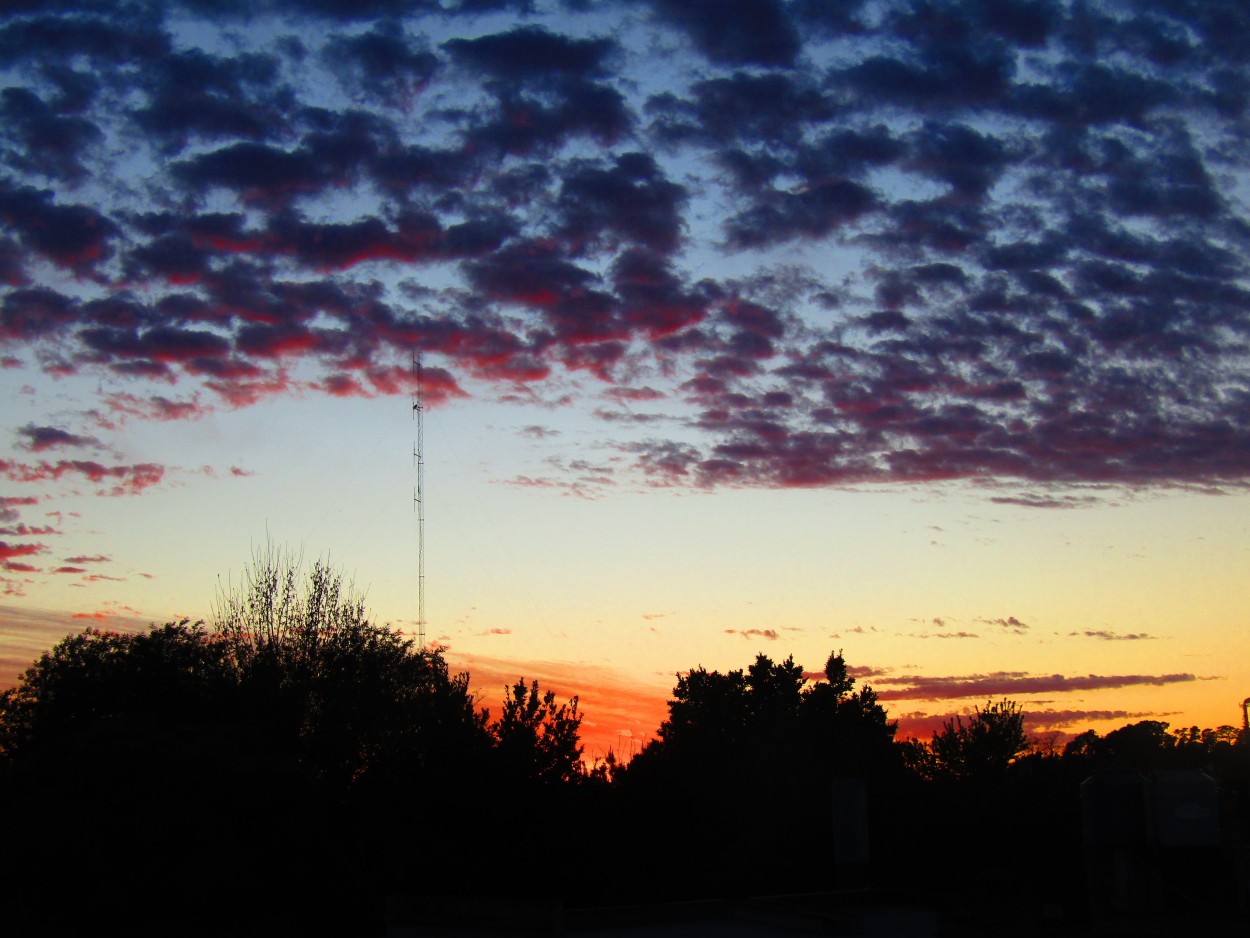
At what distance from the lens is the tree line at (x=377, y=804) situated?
2997cm

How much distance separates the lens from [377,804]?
36031 mm

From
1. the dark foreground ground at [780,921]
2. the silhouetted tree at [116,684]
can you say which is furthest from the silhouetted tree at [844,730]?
the silhouetted tree at [116,684]

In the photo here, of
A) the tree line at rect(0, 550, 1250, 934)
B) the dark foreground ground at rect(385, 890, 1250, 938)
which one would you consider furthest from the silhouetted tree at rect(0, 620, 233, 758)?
the dark foreground ground at rect(385, 890, 1250, 938)

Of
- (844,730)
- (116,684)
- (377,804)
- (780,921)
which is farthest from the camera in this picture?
(844,730)

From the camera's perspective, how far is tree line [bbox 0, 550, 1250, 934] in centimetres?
2997

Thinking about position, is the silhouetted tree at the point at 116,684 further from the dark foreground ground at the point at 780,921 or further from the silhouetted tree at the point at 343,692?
the dark foreground ground at the point at 780,921

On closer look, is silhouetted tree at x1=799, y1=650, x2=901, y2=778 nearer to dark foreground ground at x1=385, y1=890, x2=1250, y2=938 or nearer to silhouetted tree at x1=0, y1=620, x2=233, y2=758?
dark foreground ground at x1=385, y1=890, x2=1250, y2=938

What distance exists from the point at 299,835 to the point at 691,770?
562 inches

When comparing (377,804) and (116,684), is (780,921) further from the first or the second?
(116,684)

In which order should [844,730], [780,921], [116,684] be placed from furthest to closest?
[844,730], [116,684], [780,921]

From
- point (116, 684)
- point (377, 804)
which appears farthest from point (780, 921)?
point (116, 684)

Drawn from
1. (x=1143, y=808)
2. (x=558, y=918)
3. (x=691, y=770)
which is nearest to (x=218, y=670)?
(x=691, y=770)

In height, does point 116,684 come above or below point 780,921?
above

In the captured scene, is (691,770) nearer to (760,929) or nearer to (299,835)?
(299,835)
